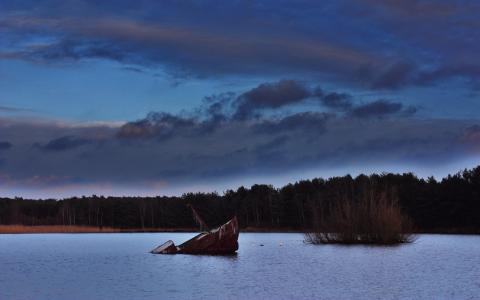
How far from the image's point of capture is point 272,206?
5315 inches

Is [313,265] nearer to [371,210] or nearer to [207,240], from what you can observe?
[207,240]

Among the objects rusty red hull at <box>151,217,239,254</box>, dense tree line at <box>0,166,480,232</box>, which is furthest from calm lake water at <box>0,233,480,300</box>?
dense tree line at <box>0,166,480,232</box>

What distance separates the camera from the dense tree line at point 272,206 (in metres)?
96.2

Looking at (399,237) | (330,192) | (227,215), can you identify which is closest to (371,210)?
(399,237)

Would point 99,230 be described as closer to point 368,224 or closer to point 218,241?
point 368,224

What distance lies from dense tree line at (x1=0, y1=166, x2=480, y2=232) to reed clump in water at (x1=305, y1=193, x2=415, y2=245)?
1255 inches

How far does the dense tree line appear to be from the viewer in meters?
96.2

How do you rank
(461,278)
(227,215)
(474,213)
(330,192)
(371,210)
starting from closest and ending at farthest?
(461,278) < (371,210) < (474,213) < (330,192) < (227,215)

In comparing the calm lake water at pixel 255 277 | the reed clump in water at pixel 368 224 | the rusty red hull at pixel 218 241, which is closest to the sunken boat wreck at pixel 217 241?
the rusty red hull at pixel 218 241

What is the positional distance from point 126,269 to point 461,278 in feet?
64.8

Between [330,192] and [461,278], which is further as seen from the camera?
[330,192]

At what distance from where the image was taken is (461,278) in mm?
33375

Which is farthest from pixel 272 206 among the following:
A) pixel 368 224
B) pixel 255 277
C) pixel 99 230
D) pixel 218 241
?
pixel 255 277

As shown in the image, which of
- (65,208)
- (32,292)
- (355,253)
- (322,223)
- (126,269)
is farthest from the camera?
(65,208)
